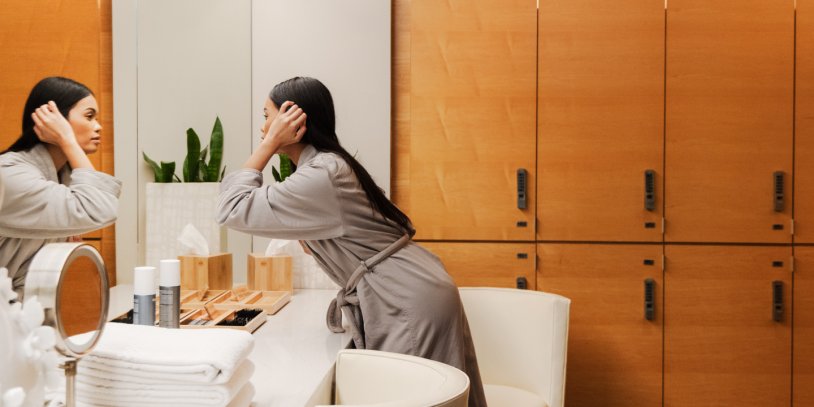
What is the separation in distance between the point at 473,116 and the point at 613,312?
109 cm

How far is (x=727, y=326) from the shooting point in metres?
2.89

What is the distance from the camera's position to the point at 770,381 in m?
2.88

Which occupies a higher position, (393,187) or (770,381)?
(393,187)

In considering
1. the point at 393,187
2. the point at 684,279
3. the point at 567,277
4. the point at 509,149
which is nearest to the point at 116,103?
the point at 393,187

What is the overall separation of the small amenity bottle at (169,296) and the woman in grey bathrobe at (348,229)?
21 centimetres

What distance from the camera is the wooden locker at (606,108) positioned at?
2879mm

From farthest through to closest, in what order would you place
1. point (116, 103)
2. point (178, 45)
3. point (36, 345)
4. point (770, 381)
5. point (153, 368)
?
point (770, 381)
point (178, 45)
point (116, 103)
point (153, 368)
point (36, 345)

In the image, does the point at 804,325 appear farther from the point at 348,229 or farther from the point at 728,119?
the point at 348,229

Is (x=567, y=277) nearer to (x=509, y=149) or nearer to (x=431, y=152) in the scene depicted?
(x=509, y=149)

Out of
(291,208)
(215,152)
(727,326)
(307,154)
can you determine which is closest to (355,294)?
(291,208)

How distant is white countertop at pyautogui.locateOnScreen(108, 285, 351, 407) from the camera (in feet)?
3.97

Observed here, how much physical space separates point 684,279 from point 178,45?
2.34 meters

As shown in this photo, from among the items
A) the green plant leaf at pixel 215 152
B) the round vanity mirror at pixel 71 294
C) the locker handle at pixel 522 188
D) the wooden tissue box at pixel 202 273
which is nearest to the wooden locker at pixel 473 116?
the locker handle at pixel 522 188

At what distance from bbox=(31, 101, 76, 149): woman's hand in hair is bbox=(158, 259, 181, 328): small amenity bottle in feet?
1.32
